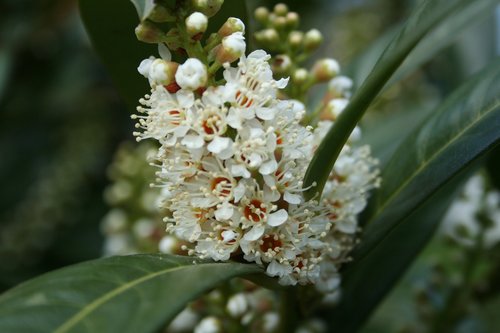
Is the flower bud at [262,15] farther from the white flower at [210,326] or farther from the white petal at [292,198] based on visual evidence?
the white flower at [210,326]

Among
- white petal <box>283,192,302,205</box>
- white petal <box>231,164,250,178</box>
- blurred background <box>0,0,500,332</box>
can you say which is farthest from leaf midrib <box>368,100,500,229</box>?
blurred background <box>0,0,500,332</box>

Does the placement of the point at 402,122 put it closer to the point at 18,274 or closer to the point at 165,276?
the point at 165,276

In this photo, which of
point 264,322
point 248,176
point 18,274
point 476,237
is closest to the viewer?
point 248,176

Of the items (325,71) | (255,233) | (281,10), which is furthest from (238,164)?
(281,10)

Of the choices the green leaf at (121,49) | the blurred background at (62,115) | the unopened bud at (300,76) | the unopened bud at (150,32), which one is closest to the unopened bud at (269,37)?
the unopened bud at (300,76)

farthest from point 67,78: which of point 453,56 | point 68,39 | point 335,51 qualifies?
point 453,56

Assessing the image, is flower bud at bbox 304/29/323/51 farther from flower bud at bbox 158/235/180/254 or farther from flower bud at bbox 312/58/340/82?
flower bud at bbox 158/235/180/254
